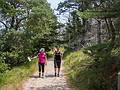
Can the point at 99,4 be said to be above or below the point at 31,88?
above

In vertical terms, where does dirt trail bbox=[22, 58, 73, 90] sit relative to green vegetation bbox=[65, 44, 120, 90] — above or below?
below

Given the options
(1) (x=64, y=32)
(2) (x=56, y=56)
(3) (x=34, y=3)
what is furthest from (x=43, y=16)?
(1) (x=64, y=32)

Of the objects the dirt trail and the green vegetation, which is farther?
the dirt trail

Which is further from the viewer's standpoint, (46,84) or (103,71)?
(46,84)

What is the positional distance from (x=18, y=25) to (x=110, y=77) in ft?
79.1

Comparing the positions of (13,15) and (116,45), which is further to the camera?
(13,15)

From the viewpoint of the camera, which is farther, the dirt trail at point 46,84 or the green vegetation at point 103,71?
the dirt trail at point 46,84

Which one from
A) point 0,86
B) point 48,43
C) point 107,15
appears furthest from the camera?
point 48,43

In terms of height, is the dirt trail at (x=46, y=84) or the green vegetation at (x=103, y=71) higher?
the green vegetation at (x=103, y=71)

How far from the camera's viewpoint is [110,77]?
1502cm

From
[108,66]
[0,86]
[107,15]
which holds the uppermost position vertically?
[107,15]

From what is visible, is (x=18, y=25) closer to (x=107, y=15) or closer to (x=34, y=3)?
(x=34, y=3)

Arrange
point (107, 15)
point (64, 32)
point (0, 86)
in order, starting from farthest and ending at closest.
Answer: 1. point (64, 32)
2. point (0, 86)
3. point (107, 15)

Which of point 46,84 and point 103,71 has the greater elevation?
point 103,71
